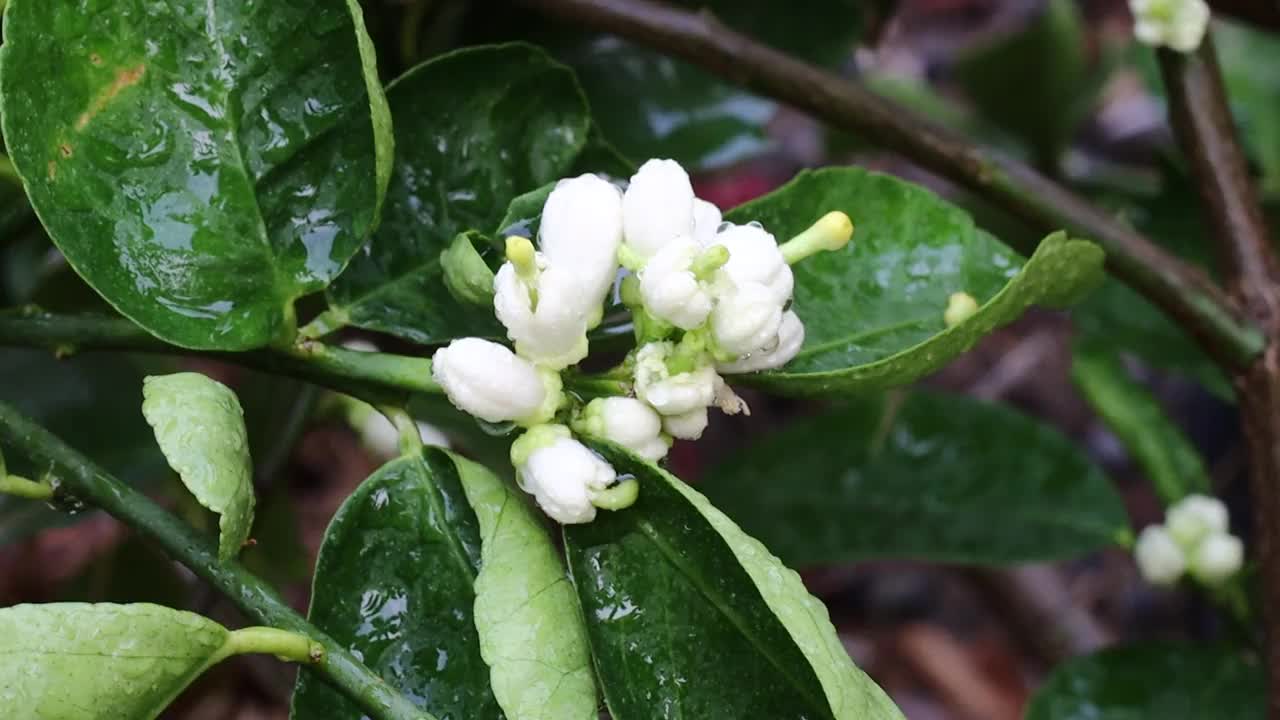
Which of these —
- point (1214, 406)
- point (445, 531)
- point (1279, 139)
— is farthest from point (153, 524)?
point (1214, 406)

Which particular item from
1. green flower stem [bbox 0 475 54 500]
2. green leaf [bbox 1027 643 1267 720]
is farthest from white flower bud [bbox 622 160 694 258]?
green leaf [bbox 1027 643 1267 720]

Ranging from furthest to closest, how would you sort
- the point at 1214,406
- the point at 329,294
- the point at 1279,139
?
1. the point at 1214,406
2. the point at 1279,139
3. the point at 329,294

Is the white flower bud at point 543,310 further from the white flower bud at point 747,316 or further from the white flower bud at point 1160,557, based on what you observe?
the white flower bud at point 1160,557

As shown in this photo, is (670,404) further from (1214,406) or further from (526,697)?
(1214,406)

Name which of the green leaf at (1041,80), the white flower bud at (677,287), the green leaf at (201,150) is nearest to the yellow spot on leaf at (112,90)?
the green leaf at (201,150)

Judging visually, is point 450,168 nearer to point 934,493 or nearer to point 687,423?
point 687,423

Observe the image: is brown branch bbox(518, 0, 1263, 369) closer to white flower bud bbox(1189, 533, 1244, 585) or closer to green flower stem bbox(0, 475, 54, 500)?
white flower bud bbox(1189, 533, 1244, 585)

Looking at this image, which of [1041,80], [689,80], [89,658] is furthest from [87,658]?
[1041,80]
